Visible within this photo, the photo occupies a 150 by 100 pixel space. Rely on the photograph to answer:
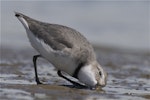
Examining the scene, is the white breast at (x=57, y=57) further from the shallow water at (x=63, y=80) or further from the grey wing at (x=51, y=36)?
the shallow water at (x=63, y=80)

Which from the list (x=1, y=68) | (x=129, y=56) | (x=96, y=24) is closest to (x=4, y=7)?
(x=96, y=24)

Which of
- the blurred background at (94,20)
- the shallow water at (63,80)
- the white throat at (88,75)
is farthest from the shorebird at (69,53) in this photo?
the blurred background at (94,20)

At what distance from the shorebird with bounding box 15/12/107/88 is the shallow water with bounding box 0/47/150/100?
0.28 metres

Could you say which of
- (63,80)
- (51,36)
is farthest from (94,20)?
(51,36)

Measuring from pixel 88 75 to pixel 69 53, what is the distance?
56 cm

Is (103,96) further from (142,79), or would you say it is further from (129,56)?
(129,56)

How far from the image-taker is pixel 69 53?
401 inches

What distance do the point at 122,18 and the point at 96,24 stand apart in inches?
78.9

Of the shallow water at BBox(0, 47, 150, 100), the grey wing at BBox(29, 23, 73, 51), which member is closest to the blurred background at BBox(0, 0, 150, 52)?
the shallow water at BBox(0, 47, 150, 100)

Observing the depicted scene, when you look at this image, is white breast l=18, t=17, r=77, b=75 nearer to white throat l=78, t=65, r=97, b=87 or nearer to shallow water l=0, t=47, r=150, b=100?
white throat l=78, t=65, r=97, b=87

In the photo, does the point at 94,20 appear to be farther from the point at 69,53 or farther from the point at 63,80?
the point at 69,53

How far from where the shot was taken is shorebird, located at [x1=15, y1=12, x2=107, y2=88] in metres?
10.2

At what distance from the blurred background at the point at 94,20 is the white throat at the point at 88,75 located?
7522 millimetres

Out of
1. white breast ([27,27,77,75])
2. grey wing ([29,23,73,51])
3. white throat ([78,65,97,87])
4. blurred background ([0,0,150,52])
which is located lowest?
white throat ([78,65,97,87])
